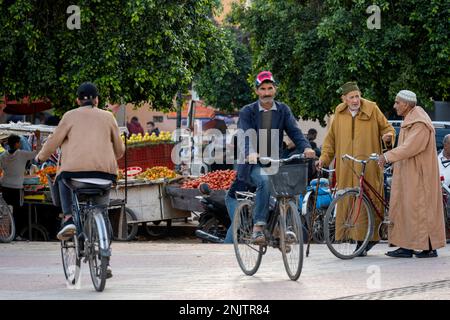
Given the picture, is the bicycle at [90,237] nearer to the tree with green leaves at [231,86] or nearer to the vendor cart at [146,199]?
the vendor cart at [146,199]

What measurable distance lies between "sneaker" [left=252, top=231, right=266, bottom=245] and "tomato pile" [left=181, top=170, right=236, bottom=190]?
9546mm

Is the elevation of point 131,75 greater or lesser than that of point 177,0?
lesser

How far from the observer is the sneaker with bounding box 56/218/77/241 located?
10211 mm

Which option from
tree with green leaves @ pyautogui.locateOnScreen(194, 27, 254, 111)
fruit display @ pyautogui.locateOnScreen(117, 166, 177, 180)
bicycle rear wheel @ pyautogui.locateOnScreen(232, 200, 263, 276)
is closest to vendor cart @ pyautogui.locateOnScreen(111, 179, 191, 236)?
fruit display @ pyautogui.locateOnScreen(117, 166, 177, 180)

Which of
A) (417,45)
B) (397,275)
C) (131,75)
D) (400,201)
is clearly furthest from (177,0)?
(397,275)

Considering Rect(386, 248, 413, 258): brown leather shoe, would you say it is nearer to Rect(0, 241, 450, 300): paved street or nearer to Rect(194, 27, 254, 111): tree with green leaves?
Rect(0, 241, 450, 300): paved street

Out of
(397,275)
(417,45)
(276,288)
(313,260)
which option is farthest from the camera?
(417,45)

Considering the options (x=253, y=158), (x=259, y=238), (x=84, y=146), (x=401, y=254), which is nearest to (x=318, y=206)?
(x=401, y=254)

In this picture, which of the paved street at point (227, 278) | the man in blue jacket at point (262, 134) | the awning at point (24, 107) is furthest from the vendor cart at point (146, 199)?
the man in blue jacket at point (262, 134)

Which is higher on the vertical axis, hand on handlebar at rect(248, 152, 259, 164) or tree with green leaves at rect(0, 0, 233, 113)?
tree with green leaves at rect(0, 0, 233, 113)
